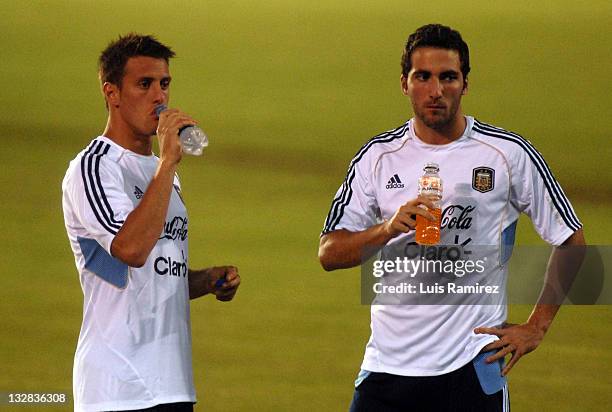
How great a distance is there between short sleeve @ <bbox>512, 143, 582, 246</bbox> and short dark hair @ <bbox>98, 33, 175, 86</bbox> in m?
1.16

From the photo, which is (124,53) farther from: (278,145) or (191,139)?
(278,145)

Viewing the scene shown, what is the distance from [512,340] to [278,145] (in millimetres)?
Answer: 4182

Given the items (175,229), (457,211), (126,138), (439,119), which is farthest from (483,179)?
(126,138)

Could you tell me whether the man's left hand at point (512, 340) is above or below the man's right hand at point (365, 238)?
below

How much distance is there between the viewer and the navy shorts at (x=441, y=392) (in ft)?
12.6

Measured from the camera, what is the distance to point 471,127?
13.2 feet

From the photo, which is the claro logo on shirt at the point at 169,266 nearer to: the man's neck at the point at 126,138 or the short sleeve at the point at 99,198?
the short sleeve at the point at 99,198

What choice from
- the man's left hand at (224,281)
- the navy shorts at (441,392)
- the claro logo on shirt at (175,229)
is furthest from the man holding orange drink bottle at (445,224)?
the claro logo on shirt at (175,229)

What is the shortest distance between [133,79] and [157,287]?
0.66 m

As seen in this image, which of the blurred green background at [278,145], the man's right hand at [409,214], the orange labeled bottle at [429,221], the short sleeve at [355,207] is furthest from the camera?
the blurred green background at [278,145]

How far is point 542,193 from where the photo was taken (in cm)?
396

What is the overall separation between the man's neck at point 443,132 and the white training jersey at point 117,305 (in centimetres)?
86

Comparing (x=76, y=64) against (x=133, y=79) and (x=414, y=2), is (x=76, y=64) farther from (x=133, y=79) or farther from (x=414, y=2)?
(x=133, y=79)

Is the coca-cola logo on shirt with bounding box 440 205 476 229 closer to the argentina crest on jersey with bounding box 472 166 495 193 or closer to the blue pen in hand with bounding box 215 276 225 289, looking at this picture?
the argentina crest on jersey with bounding box 472 166 495 193
